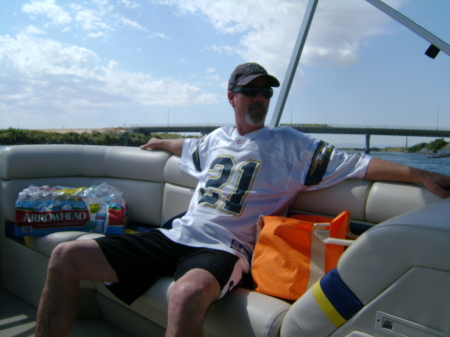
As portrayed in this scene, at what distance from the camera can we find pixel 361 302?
1.19 metres

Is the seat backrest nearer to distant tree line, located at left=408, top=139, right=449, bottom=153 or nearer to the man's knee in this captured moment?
the man's knee

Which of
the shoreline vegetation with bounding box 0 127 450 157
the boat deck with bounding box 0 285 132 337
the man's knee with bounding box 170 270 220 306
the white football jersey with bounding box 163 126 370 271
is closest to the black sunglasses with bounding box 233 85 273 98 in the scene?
the white football jersey with bounding box 163 126 370 271

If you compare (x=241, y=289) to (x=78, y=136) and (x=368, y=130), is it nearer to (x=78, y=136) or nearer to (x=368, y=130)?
(x=368, y=130)

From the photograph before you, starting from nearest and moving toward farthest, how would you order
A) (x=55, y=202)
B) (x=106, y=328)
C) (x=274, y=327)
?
(x=274, y=327) → (x=106, y=328) → (x=55, y=202)

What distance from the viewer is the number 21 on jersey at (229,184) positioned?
2.09 m

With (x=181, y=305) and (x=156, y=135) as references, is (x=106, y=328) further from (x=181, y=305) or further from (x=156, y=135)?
(x=156, y=135)

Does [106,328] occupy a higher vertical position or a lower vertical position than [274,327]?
lower

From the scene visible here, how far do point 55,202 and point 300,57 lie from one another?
2.23m

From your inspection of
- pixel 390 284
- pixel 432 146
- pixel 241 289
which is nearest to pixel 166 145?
pixel 241 289

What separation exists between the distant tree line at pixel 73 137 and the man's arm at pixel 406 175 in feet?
5.84

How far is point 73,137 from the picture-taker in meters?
3.37

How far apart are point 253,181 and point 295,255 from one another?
0.57 metres

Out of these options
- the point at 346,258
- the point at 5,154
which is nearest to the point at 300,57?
the point at 346,258

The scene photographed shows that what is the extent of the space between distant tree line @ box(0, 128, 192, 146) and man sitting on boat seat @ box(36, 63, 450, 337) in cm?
96
